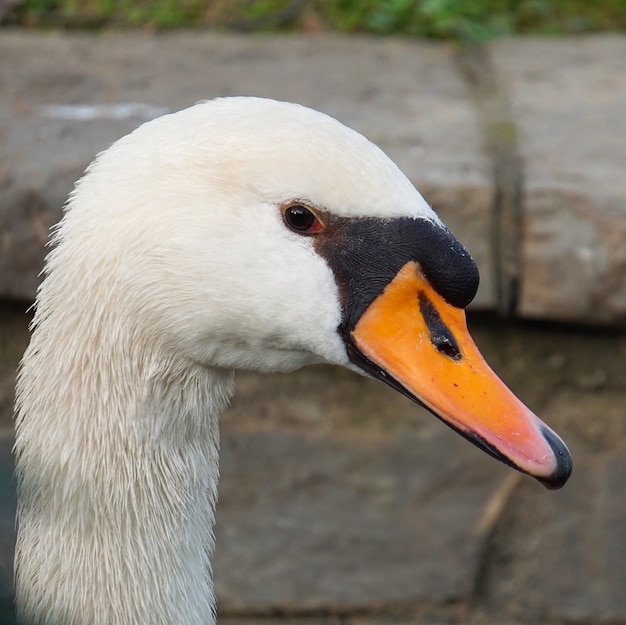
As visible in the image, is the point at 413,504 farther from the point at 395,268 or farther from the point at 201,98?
the point at 395,268

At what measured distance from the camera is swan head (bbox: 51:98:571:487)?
1.05m

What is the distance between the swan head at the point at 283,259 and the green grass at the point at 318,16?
5.03 feet

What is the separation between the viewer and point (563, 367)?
79.0 inches

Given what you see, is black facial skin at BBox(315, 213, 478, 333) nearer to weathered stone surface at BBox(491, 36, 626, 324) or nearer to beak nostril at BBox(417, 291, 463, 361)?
beak nostril at BBox(417, 291, 463, 361)

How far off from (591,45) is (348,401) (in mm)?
1025

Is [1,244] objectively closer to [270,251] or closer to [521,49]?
[270,251]

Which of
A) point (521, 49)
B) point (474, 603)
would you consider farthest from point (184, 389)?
point (521, 49)

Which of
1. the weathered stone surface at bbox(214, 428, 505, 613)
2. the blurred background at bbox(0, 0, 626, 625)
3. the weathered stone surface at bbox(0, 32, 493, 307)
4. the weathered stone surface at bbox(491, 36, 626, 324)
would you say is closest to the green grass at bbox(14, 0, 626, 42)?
the weathered stone surface at bbox(0, 32, 493, 307)

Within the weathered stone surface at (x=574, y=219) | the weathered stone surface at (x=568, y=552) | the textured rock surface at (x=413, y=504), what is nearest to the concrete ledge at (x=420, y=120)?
the weathered stone surface at (x=574, y=219)

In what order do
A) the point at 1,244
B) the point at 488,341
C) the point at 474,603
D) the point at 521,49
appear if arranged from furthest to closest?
1. the point at 521,49
2. the point at 474,603
3. the point at 488,341
4. the point at 1,244

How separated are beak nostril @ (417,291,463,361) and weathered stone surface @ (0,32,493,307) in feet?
2.42

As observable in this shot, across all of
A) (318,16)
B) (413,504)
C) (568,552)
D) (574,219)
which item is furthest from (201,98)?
(568,552)

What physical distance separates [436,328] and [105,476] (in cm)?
35

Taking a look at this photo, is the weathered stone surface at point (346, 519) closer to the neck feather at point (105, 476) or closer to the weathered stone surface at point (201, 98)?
the weathered stone surface at point (201, 98)
